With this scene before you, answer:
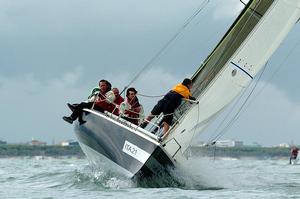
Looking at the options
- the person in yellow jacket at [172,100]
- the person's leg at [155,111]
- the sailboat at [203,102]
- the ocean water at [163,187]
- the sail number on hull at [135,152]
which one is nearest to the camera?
the ocean water at [163,187]

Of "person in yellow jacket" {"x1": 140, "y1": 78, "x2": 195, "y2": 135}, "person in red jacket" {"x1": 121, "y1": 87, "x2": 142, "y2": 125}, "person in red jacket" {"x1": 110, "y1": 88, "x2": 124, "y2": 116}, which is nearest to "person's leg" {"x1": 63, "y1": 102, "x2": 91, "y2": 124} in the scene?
"person in red jacket" {"x1": 110, "y1": 88, "x2": 124, "y2": 116}

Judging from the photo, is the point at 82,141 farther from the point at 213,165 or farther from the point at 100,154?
the point at 213,165

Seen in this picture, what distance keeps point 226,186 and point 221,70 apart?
2.39 metres

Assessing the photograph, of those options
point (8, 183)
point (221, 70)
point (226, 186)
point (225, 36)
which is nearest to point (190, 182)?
point (226, 186)

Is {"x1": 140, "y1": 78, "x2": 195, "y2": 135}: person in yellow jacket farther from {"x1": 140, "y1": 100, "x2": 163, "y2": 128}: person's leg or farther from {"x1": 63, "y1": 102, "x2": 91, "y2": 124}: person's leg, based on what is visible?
{"x1": 63, "y1": 102, "x2": 91, "y2": 124}: person's leg

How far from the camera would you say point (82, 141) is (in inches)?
741

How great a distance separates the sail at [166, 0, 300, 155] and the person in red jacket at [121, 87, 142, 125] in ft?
3.61

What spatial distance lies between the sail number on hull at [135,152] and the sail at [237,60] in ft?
2.38

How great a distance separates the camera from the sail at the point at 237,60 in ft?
54.3

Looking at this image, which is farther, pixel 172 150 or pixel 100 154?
pixel 100 154

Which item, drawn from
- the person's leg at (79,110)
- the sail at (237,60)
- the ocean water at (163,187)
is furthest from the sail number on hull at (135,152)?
the person's leg at (79,110)

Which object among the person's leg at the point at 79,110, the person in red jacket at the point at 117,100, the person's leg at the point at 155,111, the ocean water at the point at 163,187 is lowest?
the ocean water at the point at 163,187

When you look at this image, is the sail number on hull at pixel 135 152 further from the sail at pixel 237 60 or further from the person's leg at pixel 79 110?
the person's leg at pixel 79 110

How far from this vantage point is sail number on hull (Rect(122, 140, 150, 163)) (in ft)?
50.7
